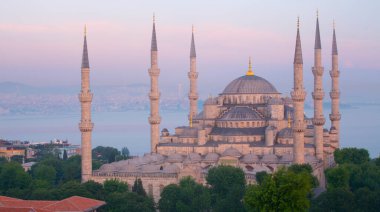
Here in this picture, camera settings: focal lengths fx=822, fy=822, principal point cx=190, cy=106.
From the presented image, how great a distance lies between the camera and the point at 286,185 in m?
28.3

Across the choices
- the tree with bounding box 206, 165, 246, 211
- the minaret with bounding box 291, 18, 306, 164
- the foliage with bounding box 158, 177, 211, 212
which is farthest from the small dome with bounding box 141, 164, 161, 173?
the minaret with bounding box 291, 18, 306, 164

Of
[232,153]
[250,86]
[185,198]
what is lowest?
[185,198]

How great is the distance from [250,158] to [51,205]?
13820 millimetres

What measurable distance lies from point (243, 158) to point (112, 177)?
6844 mm

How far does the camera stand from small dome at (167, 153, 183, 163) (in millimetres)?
43597

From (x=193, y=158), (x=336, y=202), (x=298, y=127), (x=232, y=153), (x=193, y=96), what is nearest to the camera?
(x=336, y=202)

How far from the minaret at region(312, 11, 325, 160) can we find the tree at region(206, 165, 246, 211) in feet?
19.3

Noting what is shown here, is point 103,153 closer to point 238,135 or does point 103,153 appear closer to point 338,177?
point 238,135

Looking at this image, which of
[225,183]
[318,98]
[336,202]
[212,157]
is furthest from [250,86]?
[336,202]

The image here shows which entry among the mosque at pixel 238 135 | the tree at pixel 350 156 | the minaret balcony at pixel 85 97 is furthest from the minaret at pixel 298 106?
the minaret balcony at pixel 85 97

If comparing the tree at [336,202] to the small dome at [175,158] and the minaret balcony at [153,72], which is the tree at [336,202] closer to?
the small dome at [175,158]

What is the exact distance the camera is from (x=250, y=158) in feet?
138

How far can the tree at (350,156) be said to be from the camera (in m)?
43.4

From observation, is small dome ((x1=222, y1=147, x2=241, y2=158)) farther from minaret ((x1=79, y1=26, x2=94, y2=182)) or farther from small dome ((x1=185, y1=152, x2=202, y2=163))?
minaret ((x1=79, y1=26, x2=94, y2=182))
